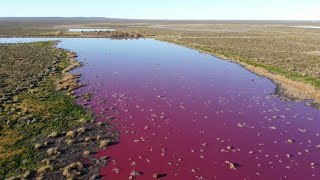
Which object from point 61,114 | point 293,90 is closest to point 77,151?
point 61,114

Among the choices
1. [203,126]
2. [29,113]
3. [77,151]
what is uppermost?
[29,113]

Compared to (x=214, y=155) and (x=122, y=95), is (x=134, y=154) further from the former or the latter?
(x=122, y=95)

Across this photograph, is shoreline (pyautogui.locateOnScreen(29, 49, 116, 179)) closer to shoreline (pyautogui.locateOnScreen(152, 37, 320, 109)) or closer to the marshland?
the marshland

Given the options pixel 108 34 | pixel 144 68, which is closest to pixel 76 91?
pixel 144 68

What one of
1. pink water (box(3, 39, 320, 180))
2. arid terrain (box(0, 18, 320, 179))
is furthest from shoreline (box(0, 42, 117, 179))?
pink water (box(3, 39, 320, 180))

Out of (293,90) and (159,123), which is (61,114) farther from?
(293,90)

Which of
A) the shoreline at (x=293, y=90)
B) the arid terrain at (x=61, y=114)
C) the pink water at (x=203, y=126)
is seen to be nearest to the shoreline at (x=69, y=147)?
the arid terrain at (x=61, y=114)
